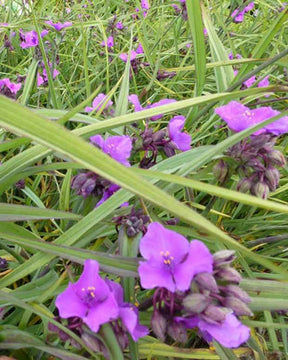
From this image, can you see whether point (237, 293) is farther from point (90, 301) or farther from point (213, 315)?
point (90, 301)

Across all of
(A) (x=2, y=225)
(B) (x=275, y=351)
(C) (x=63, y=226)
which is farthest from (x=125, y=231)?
(B) (x=275, y=351)

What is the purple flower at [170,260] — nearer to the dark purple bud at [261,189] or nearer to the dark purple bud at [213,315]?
the dark purple bud at [213,315]

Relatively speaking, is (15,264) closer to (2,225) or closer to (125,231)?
(2,225)

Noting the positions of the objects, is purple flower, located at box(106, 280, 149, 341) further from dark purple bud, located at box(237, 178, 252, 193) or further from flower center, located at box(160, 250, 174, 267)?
dark purple bud, located at box(237, 178, 252, 193)

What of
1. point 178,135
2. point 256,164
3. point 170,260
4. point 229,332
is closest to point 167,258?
point 170,260

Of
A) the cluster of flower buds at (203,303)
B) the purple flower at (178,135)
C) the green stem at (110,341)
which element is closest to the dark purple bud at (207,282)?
the cluster of flower buds at (203,303)

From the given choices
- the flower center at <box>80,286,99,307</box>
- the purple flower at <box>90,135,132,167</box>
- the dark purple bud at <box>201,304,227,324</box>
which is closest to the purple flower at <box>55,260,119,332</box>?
the flower center at <box>80,286,99,307</box>
